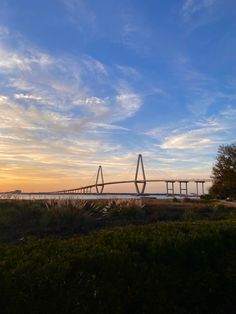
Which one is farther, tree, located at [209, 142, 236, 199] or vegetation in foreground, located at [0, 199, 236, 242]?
tree, located at [209, 142, 236, 199]

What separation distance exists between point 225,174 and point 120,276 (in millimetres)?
44065

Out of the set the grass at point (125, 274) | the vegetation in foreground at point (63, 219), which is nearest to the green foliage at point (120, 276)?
the grass at point (125, 274)

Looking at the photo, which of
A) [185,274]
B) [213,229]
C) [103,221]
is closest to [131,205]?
[103,221]

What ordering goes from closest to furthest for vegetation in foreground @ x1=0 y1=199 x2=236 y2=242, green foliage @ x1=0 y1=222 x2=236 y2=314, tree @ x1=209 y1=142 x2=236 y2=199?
green foliage @ x1=0 y1=222 x2=236 y2=314
vegetation in foreground @ x1=0 y1=199 x2=236 y2=242
tree @ x1=209 y1=142 x2=236 y2=199

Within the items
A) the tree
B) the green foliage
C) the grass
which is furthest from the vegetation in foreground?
the tree

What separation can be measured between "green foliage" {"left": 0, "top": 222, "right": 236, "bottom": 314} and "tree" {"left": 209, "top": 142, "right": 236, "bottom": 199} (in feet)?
135

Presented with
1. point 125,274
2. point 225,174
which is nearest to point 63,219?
point 125,274

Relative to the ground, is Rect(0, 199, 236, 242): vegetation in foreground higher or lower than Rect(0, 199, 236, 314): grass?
higher

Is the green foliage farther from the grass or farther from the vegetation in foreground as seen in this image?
the vegetation in foreground

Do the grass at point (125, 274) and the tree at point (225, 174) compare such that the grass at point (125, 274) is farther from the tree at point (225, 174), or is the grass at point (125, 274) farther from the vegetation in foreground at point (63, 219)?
the tree at point (225, 174)

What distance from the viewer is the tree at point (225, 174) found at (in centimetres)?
4688

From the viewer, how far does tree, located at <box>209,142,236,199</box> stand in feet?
154

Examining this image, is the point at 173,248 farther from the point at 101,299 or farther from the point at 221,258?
the point at 101,299

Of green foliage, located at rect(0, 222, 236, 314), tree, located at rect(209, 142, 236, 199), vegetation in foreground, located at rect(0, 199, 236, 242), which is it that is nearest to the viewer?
green foliage, located at rect(0, 222, 236, 314)
